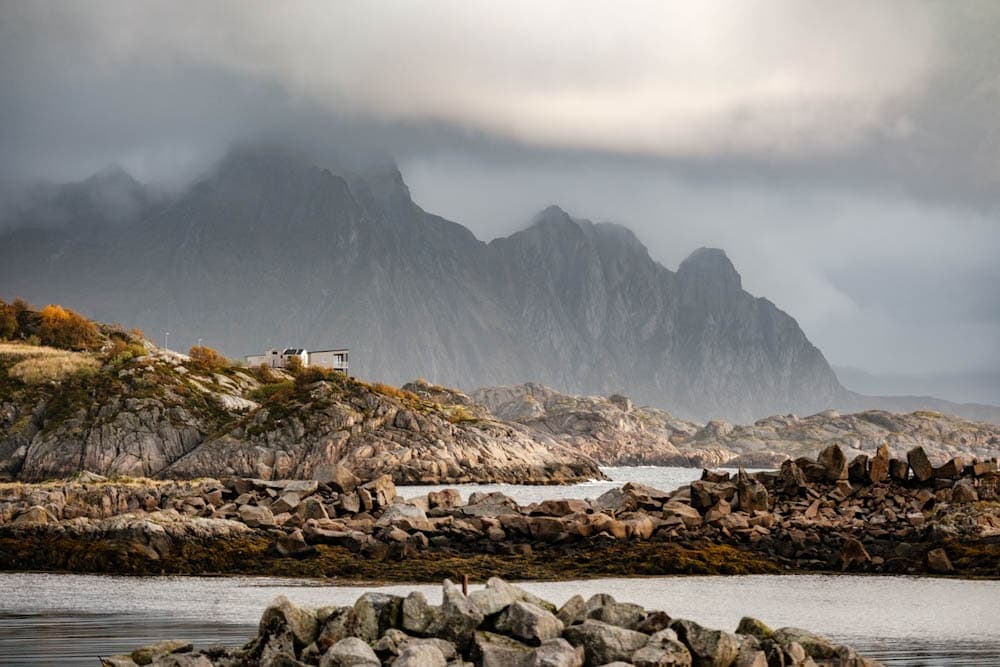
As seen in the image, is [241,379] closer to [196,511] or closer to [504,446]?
[504,446]

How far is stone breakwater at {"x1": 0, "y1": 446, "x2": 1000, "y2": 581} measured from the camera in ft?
136

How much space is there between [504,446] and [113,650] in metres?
115

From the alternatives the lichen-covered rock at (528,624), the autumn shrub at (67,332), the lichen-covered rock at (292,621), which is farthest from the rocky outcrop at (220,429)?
the lichen-covered rock at (528,624)

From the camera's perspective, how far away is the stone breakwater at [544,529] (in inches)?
1638

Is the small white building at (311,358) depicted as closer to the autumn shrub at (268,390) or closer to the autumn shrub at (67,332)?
the autumn shrub at (67,332)

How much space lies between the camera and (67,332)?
465 feet

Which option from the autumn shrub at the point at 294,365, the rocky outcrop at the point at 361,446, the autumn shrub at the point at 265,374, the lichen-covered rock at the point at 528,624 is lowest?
the lichen-covered rock at the point at 528,624

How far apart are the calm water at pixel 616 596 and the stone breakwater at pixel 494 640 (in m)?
4.98

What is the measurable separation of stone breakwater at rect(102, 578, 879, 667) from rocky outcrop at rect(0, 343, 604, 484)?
81.6 metres

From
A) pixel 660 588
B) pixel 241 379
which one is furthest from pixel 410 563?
pixel 241 379

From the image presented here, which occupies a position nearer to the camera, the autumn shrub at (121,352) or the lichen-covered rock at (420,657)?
the lichen-covered rock at (420,657)

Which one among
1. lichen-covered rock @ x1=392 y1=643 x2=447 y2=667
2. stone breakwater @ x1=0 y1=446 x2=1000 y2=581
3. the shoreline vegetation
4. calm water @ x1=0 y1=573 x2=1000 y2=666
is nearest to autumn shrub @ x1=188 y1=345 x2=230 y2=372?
the shoreline vegetation

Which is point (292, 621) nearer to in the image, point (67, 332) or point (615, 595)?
point (615, 595)

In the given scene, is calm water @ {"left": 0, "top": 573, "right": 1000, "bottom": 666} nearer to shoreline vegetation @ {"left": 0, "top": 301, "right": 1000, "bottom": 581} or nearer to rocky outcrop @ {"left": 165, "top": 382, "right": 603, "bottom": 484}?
shoreline vegetation @ {"left": 0, "top": 301, "right": 1000, "bottom": 581}
